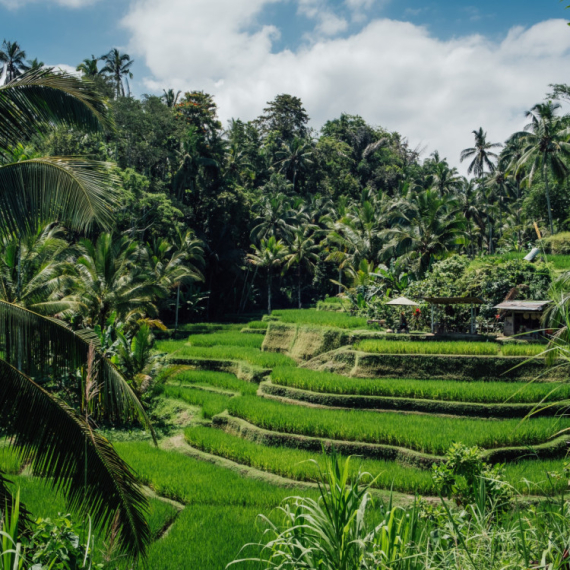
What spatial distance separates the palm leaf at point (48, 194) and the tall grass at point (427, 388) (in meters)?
9.59

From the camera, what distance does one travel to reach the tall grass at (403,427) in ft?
31.9

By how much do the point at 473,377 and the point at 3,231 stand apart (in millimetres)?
A: 11810

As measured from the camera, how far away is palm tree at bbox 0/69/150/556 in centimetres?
388

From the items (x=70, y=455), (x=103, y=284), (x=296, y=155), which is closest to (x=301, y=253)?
(x=296, y=155)

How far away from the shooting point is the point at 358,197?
143 ft

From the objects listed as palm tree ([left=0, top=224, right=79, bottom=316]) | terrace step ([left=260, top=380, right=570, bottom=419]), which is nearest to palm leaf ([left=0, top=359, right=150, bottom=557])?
palm tree ([left=0, top=224, right=79, bottom=316])

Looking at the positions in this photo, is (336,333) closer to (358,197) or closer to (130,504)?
(130,504)

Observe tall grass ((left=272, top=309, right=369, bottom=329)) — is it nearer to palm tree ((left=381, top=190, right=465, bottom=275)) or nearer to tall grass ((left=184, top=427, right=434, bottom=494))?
palm tree ((left=381, top=190, right=465, bottom=275))

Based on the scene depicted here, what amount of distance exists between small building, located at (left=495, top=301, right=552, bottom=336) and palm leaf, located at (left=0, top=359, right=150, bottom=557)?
12.8 metres

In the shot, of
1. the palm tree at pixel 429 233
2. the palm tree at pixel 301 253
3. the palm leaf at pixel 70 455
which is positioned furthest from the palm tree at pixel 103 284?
the palm tree at pixel 301 253

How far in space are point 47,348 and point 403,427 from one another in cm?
795

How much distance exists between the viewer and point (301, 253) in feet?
115

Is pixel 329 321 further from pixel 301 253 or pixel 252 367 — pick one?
pixel 301 253

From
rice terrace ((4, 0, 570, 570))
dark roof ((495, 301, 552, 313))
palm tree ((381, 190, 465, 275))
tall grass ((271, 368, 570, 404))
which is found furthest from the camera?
palm tree ((381, 190, 465, 275))
